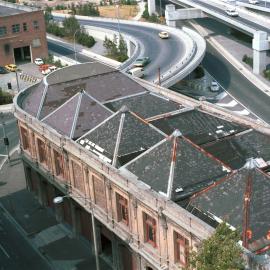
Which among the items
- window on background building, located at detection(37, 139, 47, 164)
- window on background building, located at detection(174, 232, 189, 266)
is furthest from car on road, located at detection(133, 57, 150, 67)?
window on background building, located at detection(174, 232, 189, 266)

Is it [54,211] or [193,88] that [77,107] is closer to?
[54,211]

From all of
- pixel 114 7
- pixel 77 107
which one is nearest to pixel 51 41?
pixel 114 7

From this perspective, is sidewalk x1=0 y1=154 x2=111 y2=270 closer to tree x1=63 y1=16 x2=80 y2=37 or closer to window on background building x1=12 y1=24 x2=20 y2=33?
window on background building x1=12 y1=24 x2=20 y2=33

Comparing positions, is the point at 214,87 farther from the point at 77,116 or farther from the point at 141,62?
the point at 77,116

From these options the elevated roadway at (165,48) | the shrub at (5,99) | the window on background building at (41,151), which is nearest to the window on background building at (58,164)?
the window on background building at (41,151)

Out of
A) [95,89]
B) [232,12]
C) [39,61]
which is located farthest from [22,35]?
[95,89]
